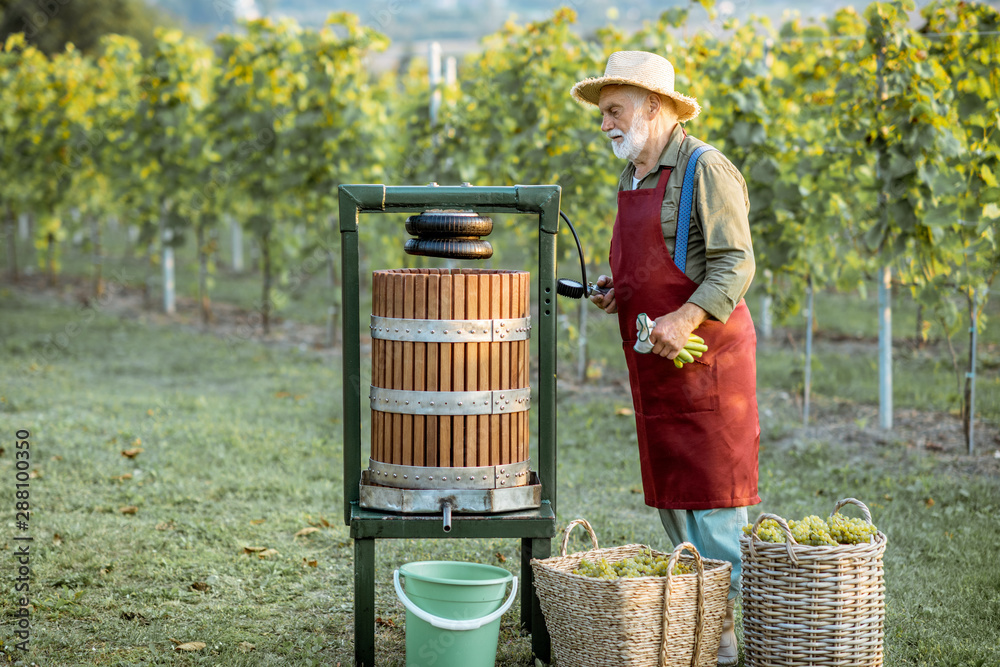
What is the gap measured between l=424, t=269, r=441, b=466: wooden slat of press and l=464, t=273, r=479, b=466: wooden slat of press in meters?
0.09

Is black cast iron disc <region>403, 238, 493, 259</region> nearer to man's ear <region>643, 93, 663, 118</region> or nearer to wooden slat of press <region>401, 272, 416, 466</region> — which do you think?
wooden slat of press <region>401, 272, 416, 466</region>

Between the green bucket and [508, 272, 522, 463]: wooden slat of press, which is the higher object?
[508, 272, 522, 463]: wooden slat of press

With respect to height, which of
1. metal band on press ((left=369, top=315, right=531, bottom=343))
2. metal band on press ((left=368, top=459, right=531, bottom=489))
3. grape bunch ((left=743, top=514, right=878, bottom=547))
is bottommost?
grape bunch ((left=743, top=514, right=878, bottom=547))

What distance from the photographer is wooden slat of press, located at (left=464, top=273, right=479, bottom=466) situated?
284 cm

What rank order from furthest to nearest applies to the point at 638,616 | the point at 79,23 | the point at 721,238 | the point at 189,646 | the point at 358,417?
1. the point at 79,23
2. the point at 189,646
3. the point at 358,417
4. the point at 721,238
5. the point at 638,616

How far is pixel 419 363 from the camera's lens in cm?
287

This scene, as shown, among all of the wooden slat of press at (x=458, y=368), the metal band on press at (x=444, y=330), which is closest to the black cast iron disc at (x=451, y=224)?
the wooden slat of press at (x=458, y=368)

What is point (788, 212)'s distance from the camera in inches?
240

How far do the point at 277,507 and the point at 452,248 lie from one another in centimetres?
230

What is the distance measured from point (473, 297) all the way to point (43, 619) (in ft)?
6.44

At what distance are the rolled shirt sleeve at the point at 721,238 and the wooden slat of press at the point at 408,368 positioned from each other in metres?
0.83

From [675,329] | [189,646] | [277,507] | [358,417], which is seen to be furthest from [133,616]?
[675,329]

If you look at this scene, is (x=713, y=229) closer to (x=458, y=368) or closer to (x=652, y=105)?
(x=652, y=105)

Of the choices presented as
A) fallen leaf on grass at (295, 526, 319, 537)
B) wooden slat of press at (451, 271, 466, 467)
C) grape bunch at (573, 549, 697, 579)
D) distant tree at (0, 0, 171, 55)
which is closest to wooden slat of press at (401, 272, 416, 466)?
wooden slat of press at (451, 271, 466, 467)
